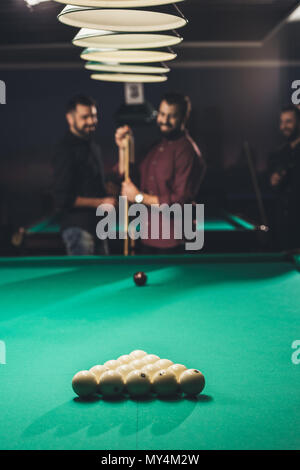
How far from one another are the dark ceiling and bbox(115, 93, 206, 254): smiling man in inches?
36.0

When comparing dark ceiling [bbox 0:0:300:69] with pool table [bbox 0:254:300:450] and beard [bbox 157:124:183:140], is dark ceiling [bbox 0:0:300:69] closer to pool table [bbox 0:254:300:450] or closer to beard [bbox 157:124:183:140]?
beard [bbox 157:124:183:140]

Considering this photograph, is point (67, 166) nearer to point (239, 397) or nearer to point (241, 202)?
point (239, 397)

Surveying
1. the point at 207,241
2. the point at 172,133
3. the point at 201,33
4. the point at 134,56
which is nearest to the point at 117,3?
the point at 134,56

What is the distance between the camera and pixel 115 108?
25.6ft

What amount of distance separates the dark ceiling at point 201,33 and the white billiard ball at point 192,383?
3306mm

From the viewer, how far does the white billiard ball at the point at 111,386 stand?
1306mm

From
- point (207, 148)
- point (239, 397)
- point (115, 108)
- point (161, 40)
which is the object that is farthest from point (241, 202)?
point (239, 397)

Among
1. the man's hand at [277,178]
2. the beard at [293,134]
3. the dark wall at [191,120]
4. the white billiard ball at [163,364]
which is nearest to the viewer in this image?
the white billiard ball at [163,364]

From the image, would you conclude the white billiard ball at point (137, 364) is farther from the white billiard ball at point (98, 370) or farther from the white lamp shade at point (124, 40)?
the white lamp shade at point (124, 40)

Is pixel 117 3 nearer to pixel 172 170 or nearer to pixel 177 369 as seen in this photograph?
pixel 177 369

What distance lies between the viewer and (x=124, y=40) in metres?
2.44

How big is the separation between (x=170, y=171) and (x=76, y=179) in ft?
2.52

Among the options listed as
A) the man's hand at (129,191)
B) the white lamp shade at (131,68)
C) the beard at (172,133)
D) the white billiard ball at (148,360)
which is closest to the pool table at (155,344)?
the white billiard ball at (148,360)

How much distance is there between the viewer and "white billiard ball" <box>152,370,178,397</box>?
1308 millimetres
